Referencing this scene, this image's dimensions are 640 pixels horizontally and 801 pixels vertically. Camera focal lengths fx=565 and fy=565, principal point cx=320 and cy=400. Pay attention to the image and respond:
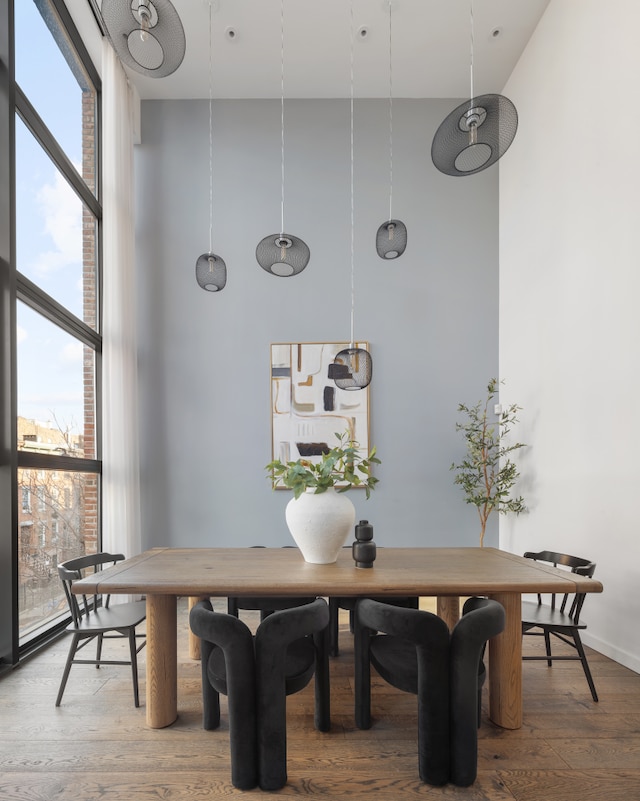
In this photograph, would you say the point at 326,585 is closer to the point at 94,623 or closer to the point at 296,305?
the point at 94,623

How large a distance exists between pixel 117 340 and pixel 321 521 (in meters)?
3.05

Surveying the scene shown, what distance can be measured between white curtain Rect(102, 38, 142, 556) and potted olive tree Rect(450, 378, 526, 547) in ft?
9.77

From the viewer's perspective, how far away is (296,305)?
18.6 ft

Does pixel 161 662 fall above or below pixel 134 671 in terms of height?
above

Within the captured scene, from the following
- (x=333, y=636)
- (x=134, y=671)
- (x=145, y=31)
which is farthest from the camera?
(x=333, y=636)

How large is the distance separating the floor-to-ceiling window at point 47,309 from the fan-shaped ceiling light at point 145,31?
5.10 ft

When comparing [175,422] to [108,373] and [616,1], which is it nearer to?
[108,373]

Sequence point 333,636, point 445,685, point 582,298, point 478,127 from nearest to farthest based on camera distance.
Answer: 1. point 445,685
2. point 478,127
3. point 333,636
4. point 582,298

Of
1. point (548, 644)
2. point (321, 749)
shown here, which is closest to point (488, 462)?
point (548, 644)

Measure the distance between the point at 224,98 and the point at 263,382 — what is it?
2.93 metres

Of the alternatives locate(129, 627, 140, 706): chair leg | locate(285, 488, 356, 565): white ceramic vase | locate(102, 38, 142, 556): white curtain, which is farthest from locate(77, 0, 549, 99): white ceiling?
locate(129, 627, 140, 706): chair leg

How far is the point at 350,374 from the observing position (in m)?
4.15

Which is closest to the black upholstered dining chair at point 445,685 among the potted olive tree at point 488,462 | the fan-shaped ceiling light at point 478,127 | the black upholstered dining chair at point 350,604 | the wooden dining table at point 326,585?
the wooden dining table at point 326,585

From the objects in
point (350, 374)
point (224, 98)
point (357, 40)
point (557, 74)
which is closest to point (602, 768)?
point (350, 374)
